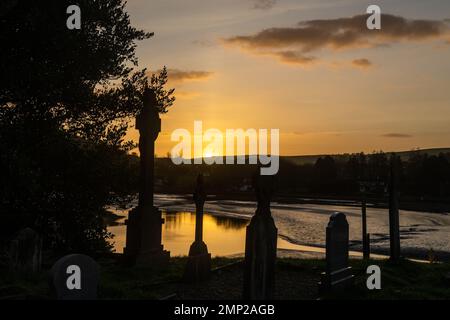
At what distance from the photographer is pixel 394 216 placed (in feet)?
50.6

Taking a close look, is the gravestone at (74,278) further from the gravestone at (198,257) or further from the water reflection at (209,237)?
the water reflection at (209,237)

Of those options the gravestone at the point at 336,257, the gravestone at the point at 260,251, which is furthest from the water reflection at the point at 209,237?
the gravestone at the point at 260,251

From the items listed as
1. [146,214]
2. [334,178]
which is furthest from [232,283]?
[334,178]

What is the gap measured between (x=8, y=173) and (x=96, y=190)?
290 cm

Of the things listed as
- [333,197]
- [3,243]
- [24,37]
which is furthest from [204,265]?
[333,197]

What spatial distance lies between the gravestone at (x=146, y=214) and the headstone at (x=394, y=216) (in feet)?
24.3

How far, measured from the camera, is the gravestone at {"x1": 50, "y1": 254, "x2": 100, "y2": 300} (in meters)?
7.30

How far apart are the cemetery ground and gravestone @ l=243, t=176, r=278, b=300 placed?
2280 mm

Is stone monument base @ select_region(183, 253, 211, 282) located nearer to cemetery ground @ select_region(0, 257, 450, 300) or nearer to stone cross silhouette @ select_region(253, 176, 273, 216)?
cemetery ground @ select_region(0, 257, 450, 300)

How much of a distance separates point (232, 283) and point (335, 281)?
2.58 m

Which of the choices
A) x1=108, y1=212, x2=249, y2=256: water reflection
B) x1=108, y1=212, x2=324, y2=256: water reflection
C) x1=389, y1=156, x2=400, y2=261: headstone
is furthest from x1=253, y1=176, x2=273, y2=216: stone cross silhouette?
x1=108, y1=212, x2=249, y2=256: water reflection

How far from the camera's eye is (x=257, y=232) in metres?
7.60

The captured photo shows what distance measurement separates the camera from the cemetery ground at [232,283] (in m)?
9.55
